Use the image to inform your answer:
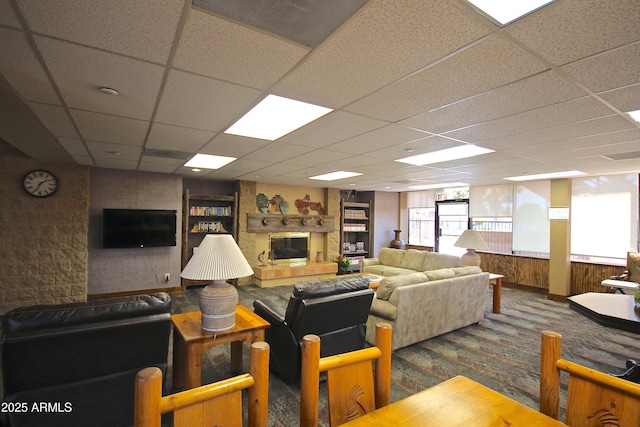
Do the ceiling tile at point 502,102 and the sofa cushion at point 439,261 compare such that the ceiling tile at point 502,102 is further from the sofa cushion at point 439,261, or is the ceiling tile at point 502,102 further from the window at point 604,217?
the window at point 604,217

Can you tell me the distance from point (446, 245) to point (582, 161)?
178 inches

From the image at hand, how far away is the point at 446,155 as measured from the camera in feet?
13.3

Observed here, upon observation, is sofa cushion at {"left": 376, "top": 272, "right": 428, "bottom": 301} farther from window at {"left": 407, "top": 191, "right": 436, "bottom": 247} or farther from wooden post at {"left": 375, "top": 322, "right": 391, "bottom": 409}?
window at {"left": 407, "top": 191, "right": 436, "bottom": 247}

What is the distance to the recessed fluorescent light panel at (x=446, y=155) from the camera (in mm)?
3643

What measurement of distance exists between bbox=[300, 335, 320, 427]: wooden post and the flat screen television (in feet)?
18.4

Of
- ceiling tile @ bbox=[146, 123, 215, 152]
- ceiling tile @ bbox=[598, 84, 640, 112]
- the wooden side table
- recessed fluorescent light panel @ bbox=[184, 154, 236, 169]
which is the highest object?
ceiling tile @ bbox=[598, 84, 640, 112]

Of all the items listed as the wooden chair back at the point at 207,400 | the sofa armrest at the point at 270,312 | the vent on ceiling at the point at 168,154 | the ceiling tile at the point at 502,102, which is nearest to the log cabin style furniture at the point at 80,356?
the sofa armrest at the point at 270,312

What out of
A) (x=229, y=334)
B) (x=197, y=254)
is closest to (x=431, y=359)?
(x=229, y=334)

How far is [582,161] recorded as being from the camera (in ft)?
13.8

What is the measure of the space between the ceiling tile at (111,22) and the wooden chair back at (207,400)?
1355 mm

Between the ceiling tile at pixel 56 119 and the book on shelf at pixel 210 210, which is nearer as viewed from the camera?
the ceiling tile at pixel 56 119

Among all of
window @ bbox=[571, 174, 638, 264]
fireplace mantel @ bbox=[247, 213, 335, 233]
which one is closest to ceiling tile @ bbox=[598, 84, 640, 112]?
window @ bbox=[571, 174, 638, 264]

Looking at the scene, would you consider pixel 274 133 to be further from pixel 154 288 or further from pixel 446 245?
pixel 446 245

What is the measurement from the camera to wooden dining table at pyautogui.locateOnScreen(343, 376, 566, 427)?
1.00m
